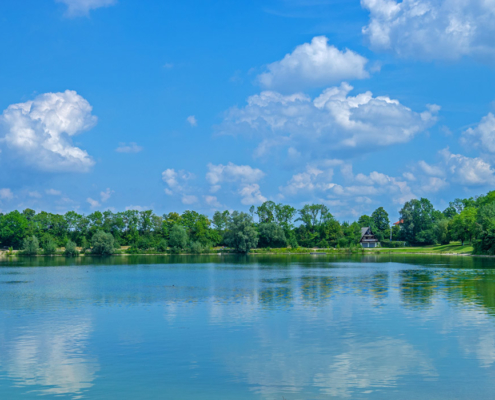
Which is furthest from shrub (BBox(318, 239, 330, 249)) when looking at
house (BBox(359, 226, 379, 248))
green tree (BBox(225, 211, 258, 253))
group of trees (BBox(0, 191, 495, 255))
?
green tree (BBox(225, 211, 258, 253))

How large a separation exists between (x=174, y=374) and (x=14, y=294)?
27.2m

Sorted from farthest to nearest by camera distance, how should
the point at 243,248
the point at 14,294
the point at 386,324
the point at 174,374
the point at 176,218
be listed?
the point at 176,218, the point at 243,248, the point at 14,294, the point at 386,324, the point at 174,374

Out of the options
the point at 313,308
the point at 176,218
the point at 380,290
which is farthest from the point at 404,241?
the point at 313,308

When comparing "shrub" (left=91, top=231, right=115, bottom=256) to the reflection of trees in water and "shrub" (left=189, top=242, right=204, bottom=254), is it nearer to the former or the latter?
"shrub" (left=189, top=242, right=204, bottom=254)

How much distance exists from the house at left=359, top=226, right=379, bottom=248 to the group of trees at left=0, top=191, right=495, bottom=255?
902 cm

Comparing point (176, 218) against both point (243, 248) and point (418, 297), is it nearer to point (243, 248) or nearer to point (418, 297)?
point (243, 248)

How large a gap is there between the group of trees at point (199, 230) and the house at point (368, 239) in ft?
29.6

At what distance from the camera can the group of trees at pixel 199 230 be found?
413ft

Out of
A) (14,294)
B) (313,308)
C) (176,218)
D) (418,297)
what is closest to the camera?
(313,308)

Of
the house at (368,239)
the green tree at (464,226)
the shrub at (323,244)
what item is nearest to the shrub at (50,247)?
the shrub at (323,244)

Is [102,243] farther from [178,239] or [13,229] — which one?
[13,229]

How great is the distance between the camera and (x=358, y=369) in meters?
15.7

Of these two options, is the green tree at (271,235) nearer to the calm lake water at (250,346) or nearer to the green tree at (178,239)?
the green tree at (178,239)

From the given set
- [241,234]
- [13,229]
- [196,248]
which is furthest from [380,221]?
[13,229]
